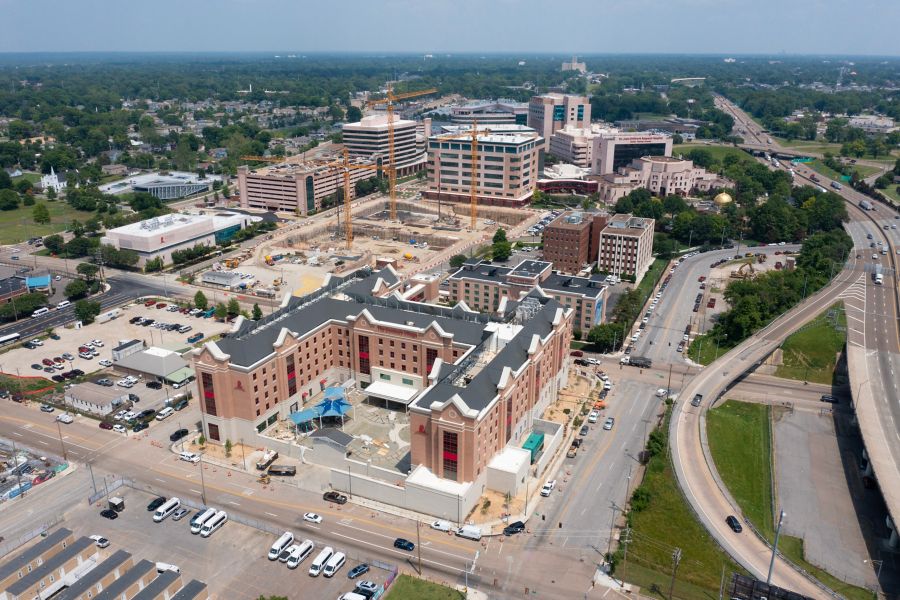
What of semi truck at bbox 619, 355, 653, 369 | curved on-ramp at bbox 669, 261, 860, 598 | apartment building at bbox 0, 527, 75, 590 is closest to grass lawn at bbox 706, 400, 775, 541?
curved on-ramp at bbox 669, 261, 860, 598

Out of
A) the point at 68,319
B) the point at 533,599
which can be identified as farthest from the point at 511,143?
the point at 533,599

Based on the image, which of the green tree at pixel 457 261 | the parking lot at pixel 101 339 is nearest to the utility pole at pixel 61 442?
the parking lot at pixel 101 339

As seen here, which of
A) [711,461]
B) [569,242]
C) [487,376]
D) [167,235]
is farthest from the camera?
[167,235]

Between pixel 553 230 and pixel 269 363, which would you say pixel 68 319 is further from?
pixel 553 230

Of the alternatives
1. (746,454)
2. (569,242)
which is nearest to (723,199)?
(569,242)

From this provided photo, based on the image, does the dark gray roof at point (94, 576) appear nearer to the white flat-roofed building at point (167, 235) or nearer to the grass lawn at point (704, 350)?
the grass lawn at point (704, 350)

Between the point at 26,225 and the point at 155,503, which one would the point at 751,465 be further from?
the point at 26,225

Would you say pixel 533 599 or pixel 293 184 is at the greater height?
pixel 293 184

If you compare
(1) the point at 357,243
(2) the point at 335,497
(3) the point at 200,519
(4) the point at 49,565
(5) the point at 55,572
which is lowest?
(2) the point at 335,497
